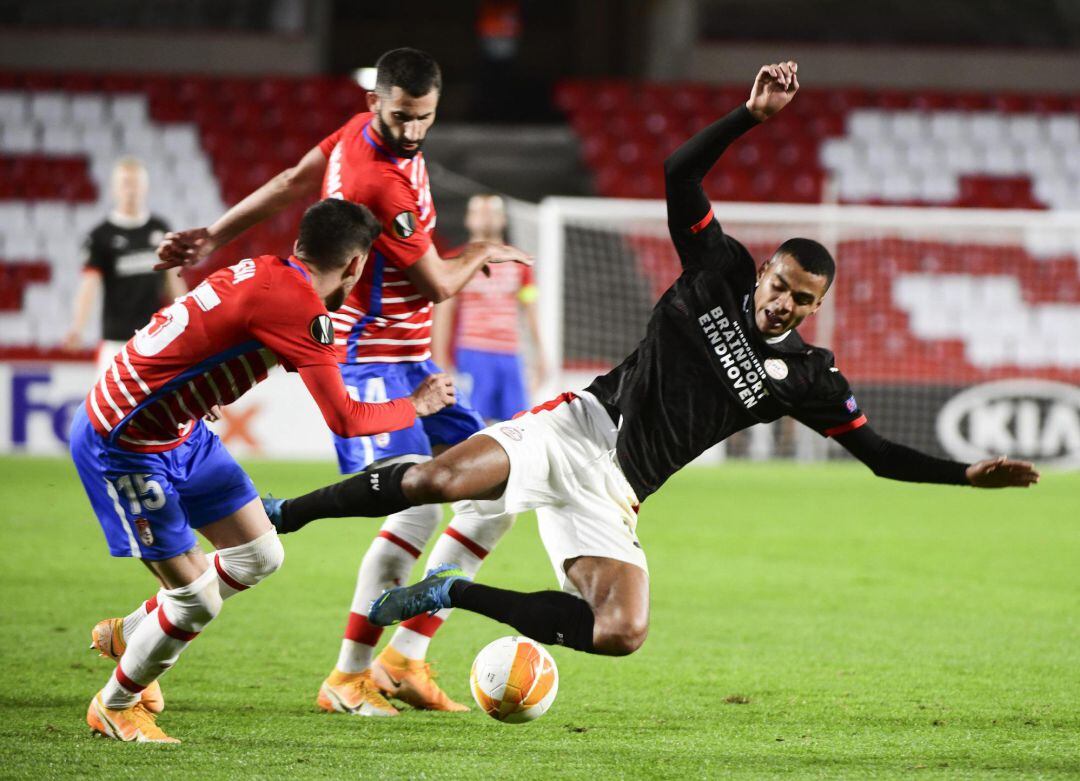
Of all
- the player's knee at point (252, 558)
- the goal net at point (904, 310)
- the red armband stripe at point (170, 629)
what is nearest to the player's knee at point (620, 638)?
the player's knee at point (252, 558)

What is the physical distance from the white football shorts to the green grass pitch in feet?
1.97

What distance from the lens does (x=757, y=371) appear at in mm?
4879

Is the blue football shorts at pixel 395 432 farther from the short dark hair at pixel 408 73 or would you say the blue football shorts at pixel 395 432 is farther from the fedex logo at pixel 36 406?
the fedex logo at pixel 36 406

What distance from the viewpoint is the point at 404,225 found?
16.8 ft

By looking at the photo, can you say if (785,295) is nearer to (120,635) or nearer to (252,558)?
(252,558)

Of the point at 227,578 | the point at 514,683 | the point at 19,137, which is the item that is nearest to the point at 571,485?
the point at 514,683

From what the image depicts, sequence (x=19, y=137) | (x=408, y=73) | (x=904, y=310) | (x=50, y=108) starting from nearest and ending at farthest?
1. (x=408, y=73)
2. (x=904, y=310)
3. (x=19, y=137)
4. (x=50, y=108)

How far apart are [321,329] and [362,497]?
57cm

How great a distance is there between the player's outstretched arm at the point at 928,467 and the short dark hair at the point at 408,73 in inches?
75.3

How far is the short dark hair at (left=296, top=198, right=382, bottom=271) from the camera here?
14.7 feet

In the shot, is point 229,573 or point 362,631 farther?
A: point 362,631

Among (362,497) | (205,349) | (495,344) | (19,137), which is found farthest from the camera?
(19,137)

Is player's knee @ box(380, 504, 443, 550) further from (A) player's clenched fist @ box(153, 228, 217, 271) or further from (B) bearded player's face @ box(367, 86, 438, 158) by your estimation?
(B) bearded player's face @ box(367, 86, 438, 158)

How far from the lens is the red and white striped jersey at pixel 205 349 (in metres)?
4.33
